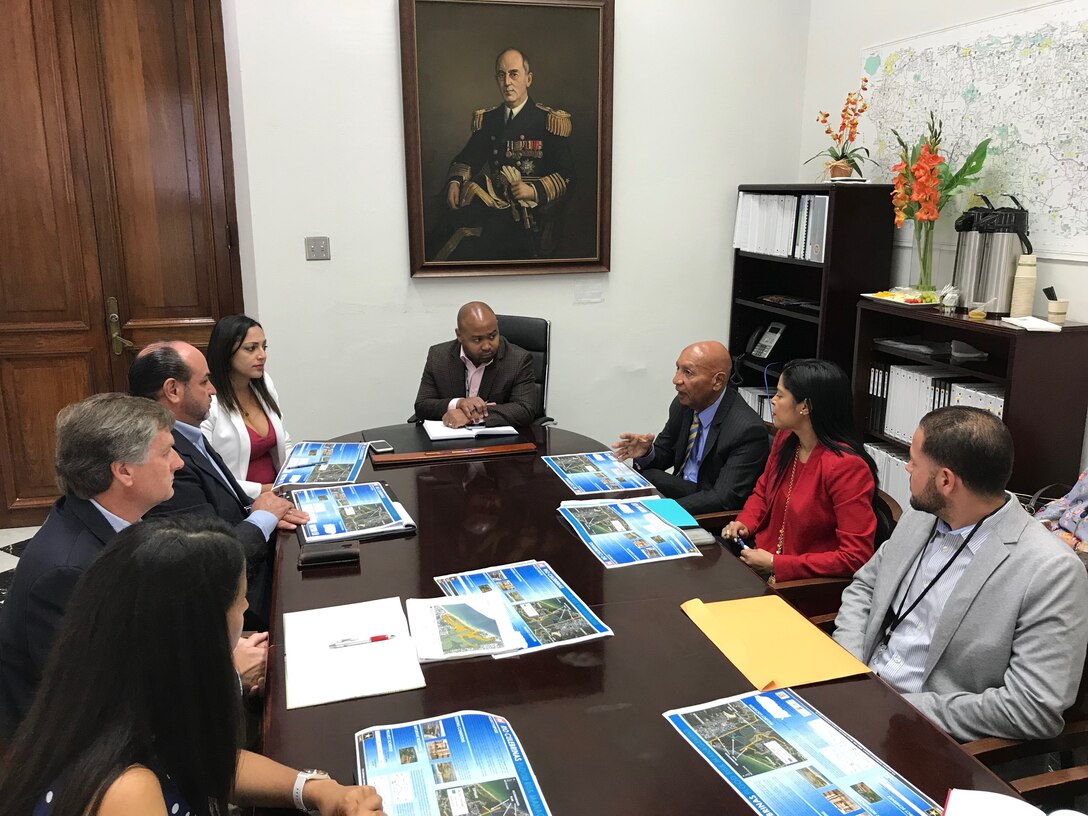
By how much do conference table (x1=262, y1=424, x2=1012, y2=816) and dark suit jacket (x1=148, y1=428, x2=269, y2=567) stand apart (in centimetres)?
9

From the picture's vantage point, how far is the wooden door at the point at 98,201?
3.85 m

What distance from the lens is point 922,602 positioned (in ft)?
5.98

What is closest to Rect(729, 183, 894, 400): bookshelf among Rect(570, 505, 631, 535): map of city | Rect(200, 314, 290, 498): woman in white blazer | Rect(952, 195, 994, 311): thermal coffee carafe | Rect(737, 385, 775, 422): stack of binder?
Rect(737, 385, 775, 422): stack of binder

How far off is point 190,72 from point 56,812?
3850 mm

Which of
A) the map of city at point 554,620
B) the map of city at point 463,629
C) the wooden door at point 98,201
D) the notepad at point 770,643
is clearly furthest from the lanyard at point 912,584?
the wooden door at point 98,201

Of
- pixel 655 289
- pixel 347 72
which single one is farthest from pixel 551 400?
pixel 347 72

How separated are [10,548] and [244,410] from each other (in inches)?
72.6

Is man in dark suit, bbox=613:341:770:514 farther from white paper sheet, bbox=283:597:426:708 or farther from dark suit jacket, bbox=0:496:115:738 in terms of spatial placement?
dark suit jacket, bbox=0:496:115:738

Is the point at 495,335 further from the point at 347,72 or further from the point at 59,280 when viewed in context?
the point at 59,280

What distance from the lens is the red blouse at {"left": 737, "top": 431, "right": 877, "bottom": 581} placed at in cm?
223

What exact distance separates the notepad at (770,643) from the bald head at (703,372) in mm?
1195

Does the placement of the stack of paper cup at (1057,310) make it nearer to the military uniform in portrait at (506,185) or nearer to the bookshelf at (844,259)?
the bookshelf at (844,259)

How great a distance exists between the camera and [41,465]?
13.7 ft

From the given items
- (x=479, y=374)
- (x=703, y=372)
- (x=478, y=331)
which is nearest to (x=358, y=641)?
(x=703, y=372)
